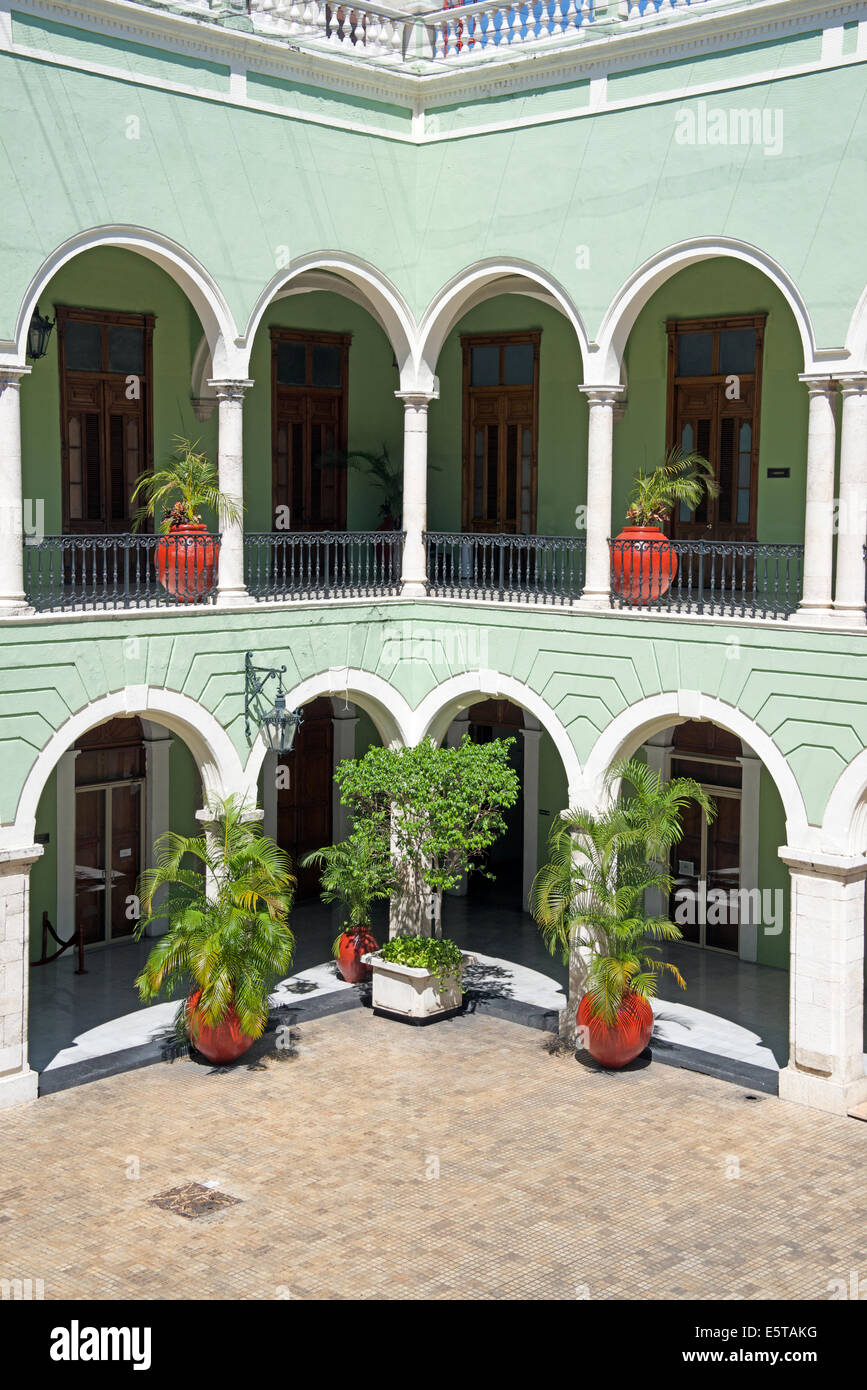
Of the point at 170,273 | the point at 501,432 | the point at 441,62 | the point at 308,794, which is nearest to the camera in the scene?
the point at 170,273

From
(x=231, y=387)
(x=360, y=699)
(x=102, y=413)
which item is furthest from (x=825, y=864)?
(x=102, y=413)

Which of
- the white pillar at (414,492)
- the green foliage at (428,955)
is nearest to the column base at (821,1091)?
the green foliage at (428,955)

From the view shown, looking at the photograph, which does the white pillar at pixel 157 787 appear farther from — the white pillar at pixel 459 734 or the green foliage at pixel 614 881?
the green foliage at pixel 614 881

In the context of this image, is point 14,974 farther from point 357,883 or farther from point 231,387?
point 231,387

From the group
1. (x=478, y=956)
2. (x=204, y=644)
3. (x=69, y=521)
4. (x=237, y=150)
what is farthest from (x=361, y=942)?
(x=237, y=150)

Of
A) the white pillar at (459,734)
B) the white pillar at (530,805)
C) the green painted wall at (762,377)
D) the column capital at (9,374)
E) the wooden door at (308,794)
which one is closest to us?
the column capital at (9,374)

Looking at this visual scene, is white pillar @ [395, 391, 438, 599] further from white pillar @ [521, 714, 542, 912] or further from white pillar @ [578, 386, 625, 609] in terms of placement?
white pillar @ [521, 714, 542, 912]

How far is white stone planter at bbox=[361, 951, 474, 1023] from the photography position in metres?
17.9

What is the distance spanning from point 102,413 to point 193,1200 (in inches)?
362

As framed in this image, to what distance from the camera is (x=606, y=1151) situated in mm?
14609

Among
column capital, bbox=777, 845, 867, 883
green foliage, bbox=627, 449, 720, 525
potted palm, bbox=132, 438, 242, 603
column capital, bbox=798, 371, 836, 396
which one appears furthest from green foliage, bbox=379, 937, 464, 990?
column capital, bbox=798, 371, 836, 396

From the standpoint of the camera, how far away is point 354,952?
751 inches

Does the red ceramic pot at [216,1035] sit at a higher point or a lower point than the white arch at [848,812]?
lower

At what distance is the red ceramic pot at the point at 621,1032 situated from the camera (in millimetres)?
16328
